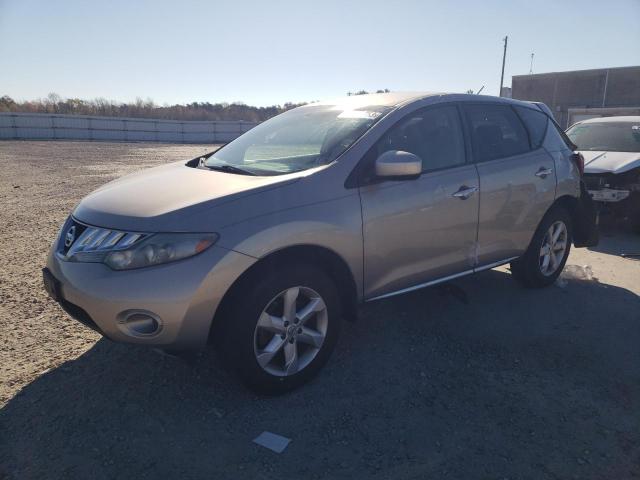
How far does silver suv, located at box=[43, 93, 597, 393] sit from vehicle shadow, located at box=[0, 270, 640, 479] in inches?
15.2

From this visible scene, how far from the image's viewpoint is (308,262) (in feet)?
9.72

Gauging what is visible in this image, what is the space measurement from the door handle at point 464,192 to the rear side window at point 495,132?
32cm

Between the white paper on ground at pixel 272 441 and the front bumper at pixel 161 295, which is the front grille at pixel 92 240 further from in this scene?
the white paper on ground at pixel 272 441

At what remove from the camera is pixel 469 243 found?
3.81 metres

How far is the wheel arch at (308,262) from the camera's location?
269 centimetres

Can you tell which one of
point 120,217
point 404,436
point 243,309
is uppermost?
point 120,217

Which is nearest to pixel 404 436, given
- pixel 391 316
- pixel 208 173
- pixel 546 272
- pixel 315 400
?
pixel 315 400

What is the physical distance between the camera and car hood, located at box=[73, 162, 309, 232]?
2.60m

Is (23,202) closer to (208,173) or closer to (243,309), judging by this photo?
(208,173)

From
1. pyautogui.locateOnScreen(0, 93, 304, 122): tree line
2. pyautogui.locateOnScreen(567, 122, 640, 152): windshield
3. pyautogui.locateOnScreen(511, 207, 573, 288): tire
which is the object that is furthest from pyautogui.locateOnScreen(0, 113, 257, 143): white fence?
pyautogui.locateOnScreen(511, 207, 573, 288): tire

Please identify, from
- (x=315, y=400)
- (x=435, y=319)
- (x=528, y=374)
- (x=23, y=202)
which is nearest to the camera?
(x=315, y=400)

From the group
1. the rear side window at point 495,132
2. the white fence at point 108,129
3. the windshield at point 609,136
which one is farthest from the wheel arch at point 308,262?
the white fence at point 108,129

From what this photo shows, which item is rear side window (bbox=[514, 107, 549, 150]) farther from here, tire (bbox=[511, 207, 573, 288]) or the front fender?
the front fender

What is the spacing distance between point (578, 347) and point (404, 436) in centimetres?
185
